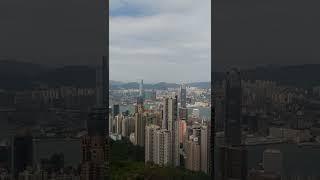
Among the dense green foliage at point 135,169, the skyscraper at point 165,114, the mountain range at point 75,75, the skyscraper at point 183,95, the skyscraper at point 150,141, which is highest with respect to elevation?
the mountain range at point 75,75

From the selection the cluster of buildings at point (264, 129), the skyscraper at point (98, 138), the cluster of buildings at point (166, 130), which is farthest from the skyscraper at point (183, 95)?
the skyscraper at point (98, 138)

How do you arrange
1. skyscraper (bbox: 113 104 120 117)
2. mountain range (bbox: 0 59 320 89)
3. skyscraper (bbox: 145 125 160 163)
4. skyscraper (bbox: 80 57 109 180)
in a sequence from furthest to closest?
skyscraper (bbox: 145 125 160 163)
skyscraper (bbox: 113 104 120 117)
skyscraper (bbox: 80 57 109 180)
mountain range (bbox: 0 59 320 89)

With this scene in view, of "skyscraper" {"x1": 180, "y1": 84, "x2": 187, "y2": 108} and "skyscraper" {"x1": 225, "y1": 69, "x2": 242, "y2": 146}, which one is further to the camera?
"skyscraper" {"x1": 180, "y1": 84, "x2": 187, "y2": 108}

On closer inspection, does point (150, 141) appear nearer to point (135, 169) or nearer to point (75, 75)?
point (135, 169)

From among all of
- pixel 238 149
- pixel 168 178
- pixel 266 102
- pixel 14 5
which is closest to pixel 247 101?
pixel 266 102

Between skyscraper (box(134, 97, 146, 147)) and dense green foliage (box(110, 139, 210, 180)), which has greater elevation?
skyscraper (box(134, 97, 146, 147))

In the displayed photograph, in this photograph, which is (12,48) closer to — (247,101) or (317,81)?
(247,101)

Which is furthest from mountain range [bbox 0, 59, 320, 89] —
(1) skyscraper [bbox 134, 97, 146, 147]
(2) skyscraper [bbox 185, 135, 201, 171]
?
(1) skyscraper [bbox 134, 97, 146, 147]

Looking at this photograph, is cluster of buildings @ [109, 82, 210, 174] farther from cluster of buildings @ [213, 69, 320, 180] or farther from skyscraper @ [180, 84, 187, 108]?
cluster of buildings @ [213, 69, 320, 180]

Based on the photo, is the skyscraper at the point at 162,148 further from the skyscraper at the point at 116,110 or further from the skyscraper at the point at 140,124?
the skyscraper at the point at 116,110
